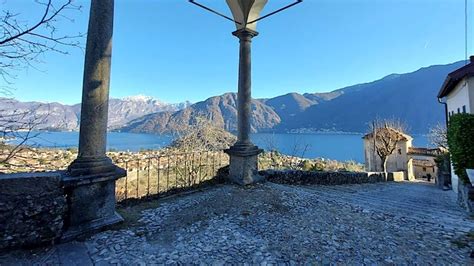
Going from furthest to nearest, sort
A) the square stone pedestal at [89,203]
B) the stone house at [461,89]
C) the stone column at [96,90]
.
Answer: the stone house at [461,89]
the stone column at [96,90]
the square stone pedestal at [89,203]

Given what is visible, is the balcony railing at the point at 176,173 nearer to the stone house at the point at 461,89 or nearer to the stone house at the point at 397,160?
the stone house at the point at 461,89

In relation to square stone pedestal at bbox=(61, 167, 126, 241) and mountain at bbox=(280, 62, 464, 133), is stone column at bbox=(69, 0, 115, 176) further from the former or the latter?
mountain at bbox=(280, 62, 464, 133)

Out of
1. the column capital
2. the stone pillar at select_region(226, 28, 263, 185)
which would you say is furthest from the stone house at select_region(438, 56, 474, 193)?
the stone pillar at select_region(226, 28, 263, 185)

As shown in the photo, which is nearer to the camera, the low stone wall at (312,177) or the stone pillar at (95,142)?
the stone pillar at (95,142)

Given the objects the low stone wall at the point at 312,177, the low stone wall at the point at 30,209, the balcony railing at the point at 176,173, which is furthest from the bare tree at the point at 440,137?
the low stone wall at the point at 30,209

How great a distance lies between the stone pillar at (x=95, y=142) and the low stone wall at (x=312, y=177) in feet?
13.5

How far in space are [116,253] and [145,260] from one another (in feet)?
1.15

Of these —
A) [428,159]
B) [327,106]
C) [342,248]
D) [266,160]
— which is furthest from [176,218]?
[327,106]

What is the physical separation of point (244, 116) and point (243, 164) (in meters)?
1.10

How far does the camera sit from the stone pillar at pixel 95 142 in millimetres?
2770

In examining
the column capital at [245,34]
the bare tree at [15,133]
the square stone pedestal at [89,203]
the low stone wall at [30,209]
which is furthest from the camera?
the column capital at [245,34]

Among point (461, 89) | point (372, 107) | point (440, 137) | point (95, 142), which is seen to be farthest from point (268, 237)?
point (372, 107)

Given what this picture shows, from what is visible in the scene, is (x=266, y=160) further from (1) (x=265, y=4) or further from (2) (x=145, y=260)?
(2) (x=145, y=260)

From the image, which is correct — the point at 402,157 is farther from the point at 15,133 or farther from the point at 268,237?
the point at 15,133
